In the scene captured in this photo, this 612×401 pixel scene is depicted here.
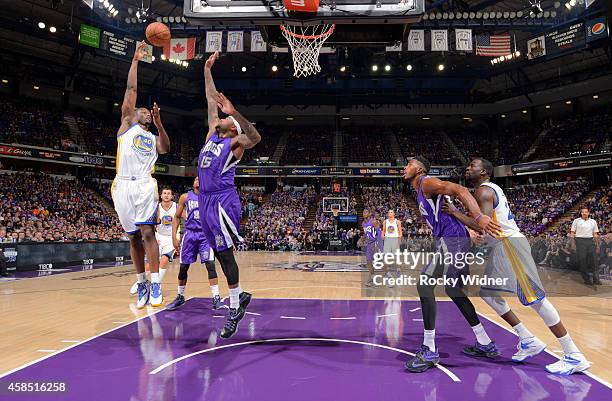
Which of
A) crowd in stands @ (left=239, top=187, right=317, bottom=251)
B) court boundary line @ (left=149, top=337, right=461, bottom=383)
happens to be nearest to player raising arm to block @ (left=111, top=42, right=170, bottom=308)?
court boundary line @ (left=149, top=337, right=461, bottom=383)

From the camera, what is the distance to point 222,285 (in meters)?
9.08

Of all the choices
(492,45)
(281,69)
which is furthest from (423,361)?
(281,69)

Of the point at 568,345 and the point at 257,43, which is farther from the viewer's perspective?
the point at 257,43

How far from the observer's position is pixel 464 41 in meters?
16.9

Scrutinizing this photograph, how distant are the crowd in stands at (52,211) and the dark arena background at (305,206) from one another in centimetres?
20

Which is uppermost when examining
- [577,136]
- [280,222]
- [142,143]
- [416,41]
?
[416,41]

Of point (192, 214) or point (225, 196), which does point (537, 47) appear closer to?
point (192, 214)

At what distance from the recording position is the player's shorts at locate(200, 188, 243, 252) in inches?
167

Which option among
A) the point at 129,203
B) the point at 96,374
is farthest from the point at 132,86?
the point at 96,374

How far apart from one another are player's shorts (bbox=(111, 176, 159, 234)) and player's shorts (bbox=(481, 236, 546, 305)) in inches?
171

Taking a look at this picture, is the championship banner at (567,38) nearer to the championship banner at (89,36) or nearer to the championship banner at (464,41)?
the championship banner at (464,41)

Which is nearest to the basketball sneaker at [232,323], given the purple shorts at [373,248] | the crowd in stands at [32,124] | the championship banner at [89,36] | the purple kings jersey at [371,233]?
the purple shorts at [373,248]

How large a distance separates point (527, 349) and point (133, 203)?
195 inches

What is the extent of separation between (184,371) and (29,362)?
4.62ft
